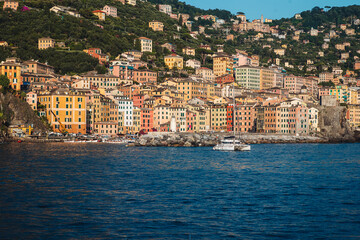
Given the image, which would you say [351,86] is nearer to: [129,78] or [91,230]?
[129,78]

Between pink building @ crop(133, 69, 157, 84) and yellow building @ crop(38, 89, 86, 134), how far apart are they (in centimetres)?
3142

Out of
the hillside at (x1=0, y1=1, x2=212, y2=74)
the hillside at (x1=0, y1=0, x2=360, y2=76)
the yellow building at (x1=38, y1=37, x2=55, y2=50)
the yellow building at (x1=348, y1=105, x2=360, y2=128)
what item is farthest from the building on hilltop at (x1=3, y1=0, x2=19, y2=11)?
the yellow building at (x1=348, y1=105, x2=360, y2=128)

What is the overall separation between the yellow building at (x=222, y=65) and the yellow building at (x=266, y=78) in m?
8.75

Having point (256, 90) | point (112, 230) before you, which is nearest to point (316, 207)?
point (112, 230)

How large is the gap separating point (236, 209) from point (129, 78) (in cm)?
9614

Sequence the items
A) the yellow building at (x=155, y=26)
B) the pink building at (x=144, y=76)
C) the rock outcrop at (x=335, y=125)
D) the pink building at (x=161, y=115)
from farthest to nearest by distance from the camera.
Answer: the yellow building at (x=155, y=26)
the pink building at (x=144, y=76)
the rock outcrop at (x=335, y=125)
the pink building at (x=161, y=115)

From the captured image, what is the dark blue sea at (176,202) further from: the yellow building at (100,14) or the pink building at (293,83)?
the yellow building at (100,14)

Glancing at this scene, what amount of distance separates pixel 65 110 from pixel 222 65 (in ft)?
213

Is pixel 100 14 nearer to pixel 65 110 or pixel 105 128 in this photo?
pixel 105 128

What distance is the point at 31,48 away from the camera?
115562 millimetres

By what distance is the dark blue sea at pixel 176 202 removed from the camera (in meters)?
18.8

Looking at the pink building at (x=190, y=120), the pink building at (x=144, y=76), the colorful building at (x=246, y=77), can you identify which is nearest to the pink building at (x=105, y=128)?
the pink building at (x=190, y=120)

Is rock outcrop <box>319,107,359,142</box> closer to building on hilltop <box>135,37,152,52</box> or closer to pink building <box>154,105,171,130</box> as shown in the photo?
pink building <box>154,105,171,130</box>

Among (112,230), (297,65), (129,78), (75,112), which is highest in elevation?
(297,65)
